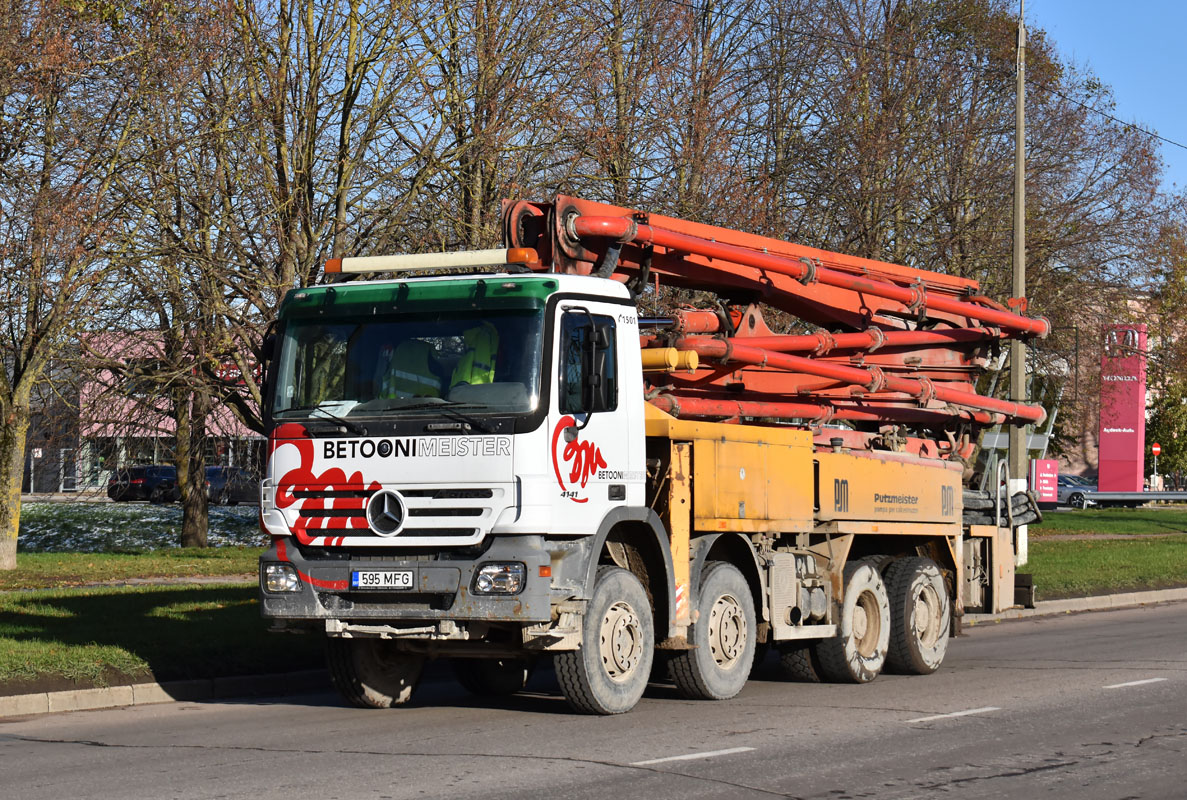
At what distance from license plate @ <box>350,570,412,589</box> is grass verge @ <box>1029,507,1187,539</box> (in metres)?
29.1

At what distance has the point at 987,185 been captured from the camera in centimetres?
3061

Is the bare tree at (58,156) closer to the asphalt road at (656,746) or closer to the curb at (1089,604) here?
the asphalt road at (656,746)

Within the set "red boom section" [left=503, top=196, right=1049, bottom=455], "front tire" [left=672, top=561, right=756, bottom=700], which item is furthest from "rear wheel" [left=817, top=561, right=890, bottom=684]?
"red boom section" [left=503, top=196, right=1049, bottom=455]

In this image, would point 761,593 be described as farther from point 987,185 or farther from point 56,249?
point 987,185

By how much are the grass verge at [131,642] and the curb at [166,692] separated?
18 cm

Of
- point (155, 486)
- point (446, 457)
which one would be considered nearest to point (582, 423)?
point (446, 457)

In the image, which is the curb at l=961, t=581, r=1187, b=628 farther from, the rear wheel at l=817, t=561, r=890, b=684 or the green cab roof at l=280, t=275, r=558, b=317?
the green cab roof at l=280, t=275, r=558, b=317

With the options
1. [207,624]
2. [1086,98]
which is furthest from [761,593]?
[1086,98]

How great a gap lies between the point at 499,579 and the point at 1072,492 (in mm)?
56417

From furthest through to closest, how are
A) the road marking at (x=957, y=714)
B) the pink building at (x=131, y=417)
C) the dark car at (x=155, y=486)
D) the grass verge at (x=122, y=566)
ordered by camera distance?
the dark car at (x=155, y=486)
the pink building at (x=131, y=417)
the grass verge at (x=122, y=566)
the road marking at (x=957, y=714)

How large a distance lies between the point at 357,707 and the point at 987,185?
74.0ft

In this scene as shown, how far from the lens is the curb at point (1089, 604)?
66.1 ft

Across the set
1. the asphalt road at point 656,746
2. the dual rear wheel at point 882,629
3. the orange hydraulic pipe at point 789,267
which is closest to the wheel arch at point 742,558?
the asphalt road at point 656,746

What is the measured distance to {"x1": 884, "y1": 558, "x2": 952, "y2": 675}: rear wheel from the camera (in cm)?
1367
